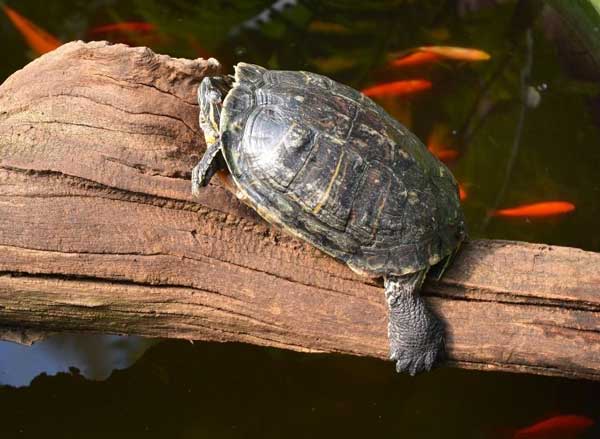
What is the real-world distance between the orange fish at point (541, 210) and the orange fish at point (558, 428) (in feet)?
3.80

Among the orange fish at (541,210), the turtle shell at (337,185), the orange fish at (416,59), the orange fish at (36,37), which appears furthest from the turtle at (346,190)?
the orange fish at (36,37)

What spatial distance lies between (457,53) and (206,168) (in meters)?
2.76

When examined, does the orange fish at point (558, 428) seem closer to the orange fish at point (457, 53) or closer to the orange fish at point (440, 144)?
the orange fish at point (440, 144)

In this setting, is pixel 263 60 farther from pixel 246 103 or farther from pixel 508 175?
pixel 246 103

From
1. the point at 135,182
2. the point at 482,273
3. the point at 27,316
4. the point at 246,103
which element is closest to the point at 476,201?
the point at 482,273

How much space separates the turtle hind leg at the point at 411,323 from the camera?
2.12 m

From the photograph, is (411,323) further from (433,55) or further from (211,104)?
(433,55)

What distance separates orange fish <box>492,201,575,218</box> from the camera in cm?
348

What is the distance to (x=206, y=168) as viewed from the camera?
213 centimetres

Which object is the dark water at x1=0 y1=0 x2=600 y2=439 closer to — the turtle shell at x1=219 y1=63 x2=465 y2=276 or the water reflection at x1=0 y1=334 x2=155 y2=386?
the water reflection at x1=0 y1=334 x2=155 y2=386

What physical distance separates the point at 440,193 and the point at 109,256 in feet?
3.58

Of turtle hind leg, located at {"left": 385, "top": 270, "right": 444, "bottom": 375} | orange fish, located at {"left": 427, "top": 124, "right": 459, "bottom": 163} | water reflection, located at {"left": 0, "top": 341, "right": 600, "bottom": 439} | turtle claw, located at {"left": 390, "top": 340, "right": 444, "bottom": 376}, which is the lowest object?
water reflection, located at {"left": 0, "top": 341, "right": 600, "bottom": 439}

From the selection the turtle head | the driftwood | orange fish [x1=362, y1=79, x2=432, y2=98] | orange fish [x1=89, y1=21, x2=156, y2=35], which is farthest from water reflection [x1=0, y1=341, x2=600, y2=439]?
orange fish [x1=89, y1=21, x2=156, y2=35]

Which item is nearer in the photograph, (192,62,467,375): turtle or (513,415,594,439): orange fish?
(192,62,467,375): turtle
